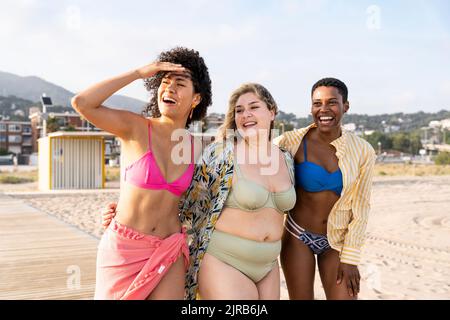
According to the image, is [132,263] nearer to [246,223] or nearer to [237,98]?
[246,223]

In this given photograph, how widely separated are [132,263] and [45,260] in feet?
14.7

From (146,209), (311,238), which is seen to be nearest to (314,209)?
(311,238)

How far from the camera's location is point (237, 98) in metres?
2.66

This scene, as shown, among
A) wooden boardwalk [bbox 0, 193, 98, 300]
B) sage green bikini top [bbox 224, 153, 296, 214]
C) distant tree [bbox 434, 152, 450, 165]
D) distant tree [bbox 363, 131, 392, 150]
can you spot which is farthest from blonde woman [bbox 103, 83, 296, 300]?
distant tree [bbox 363, 131, 392, 150]

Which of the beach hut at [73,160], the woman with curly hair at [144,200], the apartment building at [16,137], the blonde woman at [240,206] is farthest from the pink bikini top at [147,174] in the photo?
the apartment building at [16,137]

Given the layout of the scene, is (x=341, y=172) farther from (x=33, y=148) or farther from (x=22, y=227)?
(x=33, y=148)

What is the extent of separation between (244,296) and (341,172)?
979 millimetres

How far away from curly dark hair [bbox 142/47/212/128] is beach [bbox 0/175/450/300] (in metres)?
3.08

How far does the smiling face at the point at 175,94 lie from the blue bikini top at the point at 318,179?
85 centimetres

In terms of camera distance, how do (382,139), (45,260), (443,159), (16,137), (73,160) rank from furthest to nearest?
(16,137), (382,139), (443,159), (73,160), (45,260)

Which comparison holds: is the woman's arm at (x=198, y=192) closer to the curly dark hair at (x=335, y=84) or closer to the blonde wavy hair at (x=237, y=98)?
the blonde wavy hair at (x=237, y=98)

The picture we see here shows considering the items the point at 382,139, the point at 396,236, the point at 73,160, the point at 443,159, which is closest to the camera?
the point at 396,236
